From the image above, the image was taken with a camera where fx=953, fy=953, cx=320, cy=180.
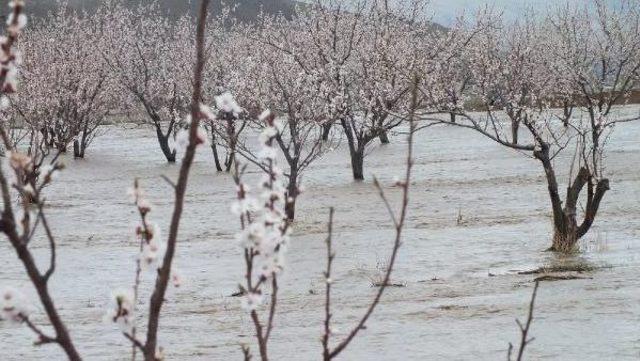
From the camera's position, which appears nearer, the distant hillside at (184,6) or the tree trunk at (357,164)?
the tree trunk at (357,164)

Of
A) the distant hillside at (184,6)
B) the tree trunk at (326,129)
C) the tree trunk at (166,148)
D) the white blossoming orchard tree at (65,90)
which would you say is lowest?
the tree trunk at (166,148)

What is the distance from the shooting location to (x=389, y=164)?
76.9 ft

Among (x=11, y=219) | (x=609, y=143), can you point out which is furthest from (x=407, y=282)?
(x=609, y=143)

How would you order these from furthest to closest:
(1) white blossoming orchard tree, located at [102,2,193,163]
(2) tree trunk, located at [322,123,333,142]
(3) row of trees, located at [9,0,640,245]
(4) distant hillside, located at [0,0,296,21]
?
1. (4) distant hillside, located at [0,0,296,21]
2. (1) white blossoming orchard tree, located at [102,2,193,163]
3. (2) tree trunk, located at [322,123,333,142]
4. (3) row of trees, located at [9,0,640,245]

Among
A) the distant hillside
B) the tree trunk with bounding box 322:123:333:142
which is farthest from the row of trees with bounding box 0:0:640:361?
Answer: the distant hillside

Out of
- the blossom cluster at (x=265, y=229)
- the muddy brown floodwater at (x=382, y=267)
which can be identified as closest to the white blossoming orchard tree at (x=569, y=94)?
the muddy brown floodwater at (x=382, y=267)

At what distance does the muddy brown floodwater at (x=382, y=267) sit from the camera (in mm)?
6516

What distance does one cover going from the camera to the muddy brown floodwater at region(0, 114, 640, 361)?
6516mm

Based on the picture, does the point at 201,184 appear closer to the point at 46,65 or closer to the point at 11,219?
the point at 46,65

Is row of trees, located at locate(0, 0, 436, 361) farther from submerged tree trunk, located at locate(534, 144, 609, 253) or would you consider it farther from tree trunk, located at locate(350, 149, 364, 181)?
tree trunk, located at locate(350, 149, 364, 181)

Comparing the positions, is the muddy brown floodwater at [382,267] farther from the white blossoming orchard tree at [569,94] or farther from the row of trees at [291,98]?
the white blossoming orchard tree at [569,94]

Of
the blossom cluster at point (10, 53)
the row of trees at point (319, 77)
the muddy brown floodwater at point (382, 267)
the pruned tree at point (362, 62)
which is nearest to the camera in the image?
the blossom cluster at point (10, 53)

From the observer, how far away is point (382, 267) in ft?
32.6

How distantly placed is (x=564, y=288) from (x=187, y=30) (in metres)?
29.4
